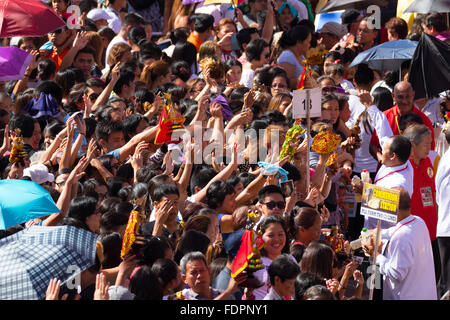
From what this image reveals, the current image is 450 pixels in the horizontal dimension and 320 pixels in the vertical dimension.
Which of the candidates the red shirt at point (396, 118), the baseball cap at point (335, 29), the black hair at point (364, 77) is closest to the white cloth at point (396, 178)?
the red shirt at point (396, 118)

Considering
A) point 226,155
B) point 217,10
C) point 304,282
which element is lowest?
point 304,282

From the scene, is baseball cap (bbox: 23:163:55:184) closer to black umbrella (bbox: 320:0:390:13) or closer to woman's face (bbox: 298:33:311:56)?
woman's face (bbox: 298:33:311:56)

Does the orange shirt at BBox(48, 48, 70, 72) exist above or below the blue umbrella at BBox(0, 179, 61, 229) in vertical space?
above

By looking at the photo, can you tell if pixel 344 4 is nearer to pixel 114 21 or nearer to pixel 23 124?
pixel 114 21

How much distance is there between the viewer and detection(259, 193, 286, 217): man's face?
844 centimetres

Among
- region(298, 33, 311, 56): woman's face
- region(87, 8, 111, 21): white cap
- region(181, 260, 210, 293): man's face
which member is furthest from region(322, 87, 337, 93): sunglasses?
region(181, 260, 210, 293): man's face

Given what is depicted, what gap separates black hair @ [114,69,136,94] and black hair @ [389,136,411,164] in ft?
11.5

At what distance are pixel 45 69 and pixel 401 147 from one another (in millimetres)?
4632

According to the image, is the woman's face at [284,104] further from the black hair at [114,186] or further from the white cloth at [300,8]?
the white cloth at [300,8]

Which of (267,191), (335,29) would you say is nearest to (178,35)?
(335,29)

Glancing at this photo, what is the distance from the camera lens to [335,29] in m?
15.1
